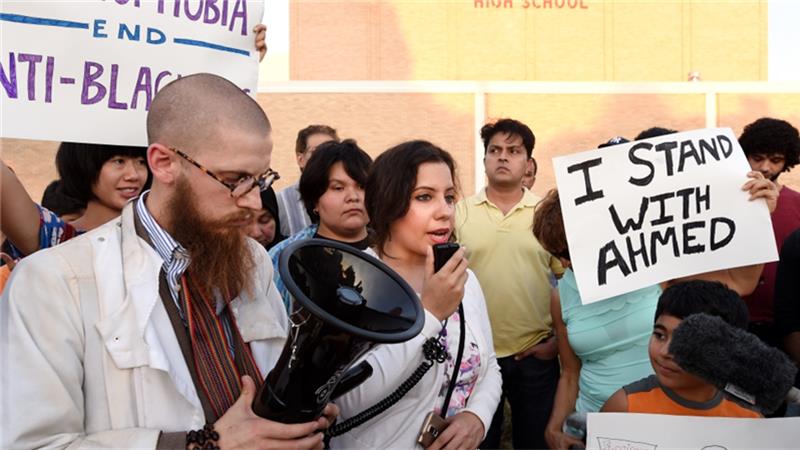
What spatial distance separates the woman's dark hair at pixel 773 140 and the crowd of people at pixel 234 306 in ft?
1.74

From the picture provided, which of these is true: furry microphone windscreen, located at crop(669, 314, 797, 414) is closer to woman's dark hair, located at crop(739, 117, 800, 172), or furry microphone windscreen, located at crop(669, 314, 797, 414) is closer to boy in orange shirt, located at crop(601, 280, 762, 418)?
boy in orange shirt, located at crop(601, 280, 762, 418)

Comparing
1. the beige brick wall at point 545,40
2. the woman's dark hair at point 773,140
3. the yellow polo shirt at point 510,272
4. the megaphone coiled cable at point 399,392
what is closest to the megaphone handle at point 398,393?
the megaphone coiled cable at point 399,392

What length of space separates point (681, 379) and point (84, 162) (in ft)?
8.04

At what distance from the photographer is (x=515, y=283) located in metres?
5.07

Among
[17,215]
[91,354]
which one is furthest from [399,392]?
[17,215]

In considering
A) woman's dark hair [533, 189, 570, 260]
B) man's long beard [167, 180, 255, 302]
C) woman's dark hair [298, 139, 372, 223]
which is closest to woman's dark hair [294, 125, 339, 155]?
woman's dark hair [298, 139, 372, 223]

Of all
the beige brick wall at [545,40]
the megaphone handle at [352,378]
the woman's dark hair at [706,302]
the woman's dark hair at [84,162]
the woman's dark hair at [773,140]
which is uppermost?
the beige brick wall at [545,40]

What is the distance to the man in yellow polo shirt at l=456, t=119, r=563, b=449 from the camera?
4.83 meters

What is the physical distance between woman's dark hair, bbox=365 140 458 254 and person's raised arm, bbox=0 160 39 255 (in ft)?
3.95

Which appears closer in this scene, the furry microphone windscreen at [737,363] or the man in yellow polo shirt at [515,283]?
the furry microphone windscreen at [737,363]

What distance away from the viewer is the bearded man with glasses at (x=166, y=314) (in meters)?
2.11

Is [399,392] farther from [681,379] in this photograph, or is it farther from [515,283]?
[515,283]

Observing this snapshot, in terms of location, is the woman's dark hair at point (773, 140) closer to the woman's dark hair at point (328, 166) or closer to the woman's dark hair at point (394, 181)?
the woman's dark hair at point (328, 166)

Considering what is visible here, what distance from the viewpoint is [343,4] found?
36.7 metres
